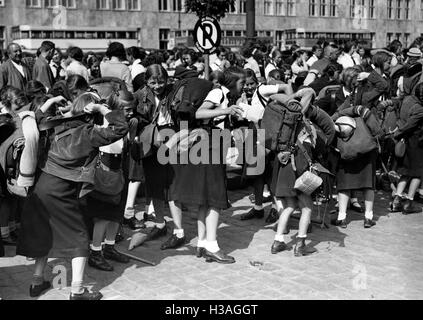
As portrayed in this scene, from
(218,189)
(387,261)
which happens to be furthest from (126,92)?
(387,261)

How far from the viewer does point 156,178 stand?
250 inches

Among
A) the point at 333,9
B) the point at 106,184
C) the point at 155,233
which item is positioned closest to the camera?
the point at 106,184

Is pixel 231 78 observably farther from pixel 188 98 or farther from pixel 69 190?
pixel 69 190

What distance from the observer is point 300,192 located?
5.84 m

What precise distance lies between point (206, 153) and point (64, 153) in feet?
4.88

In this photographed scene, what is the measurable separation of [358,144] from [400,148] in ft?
3.95

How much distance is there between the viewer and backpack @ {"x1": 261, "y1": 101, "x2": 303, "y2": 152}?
224 inches

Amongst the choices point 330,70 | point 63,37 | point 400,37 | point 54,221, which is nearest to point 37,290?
point 54,221

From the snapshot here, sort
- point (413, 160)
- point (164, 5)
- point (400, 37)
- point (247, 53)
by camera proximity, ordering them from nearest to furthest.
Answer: point (413, 160)
point (247, 53)
point (164, 5)
point (400, 37)

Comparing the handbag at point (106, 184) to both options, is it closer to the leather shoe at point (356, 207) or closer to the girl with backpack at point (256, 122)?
the girl with backpack at point (256, 122)

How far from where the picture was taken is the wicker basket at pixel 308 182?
5.68 m

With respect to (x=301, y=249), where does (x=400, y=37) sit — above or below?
above

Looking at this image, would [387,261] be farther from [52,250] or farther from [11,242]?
[11,242]

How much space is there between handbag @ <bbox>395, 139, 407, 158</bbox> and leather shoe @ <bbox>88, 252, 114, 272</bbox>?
4035 millimetres
